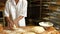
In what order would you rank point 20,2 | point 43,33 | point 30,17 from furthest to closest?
1. point 30,17
2. point 20,2
3. point 43,33

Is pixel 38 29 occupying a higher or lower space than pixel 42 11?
lower

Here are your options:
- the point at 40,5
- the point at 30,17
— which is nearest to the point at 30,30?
the point at 40,5

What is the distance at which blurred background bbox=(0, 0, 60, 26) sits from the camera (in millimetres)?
3603

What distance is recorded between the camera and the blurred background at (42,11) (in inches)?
142

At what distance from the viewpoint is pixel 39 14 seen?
450cm

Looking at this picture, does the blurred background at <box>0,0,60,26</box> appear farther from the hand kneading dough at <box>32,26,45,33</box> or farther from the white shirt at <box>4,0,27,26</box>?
the hand kneading dough at <box>32,26,45,33</box>

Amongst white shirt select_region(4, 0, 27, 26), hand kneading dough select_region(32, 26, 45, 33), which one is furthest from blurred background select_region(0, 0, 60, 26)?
hand kneading dough select_region(32, 26, 45, 33)

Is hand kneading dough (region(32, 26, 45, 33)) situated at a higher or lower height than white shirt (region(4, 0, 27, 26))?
lower

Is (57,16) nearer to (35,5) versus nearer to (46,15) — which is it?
(46,15)

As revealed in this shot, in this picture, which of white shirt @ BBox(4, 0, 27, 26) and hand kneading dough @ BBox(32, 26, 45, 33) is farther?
white shirt @ BBox(4, 0, 27, 26)

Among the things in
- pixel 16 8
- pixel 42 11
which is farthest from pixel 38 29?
pixel 42 11

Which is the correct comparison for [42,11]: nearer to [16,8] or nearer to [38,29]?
[16,8]

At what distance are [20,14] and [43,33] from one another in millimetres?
684

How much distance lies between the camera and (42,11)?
4.24 metres
